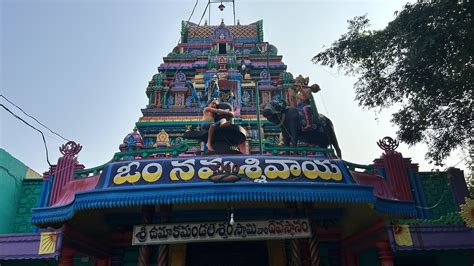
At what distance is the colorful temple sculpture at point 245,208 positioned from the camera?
8.26 m

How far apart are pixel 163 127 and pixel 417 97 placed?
12723 mm

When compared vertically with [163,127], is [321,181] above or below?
below

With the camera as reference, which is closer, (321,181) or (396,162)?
(321,181)

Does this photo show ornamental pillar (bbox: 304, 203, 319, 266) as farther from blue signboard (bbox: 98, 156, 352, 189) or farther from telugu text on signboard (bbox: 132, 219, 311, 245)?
blue signboard (bbox: 98, 156, 352, 189)

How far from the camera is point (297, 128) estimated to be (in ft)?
37.4

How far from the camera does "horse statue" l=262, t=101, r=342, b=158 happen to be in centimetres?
1141

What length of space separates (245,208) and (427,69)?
21.1 ft

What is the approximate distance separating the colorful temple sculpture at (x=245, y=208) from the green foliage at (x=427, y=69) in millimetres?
1196

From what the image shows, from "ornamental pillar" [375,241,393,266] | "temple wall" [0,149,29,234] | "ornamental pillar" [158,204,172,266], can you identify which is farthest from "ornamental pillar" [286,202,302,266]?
"temple wall" [0,149,29,234]

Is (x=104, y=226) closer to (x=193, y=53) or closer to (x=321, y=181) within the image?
(x=321, y=181)

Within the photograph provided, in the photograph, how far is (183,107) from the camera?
21.3 metres

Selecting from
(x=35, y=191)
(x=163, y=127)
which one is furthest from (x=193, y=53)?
(x=35, y=191)

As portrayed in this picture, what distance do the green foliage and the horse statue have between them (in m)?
1.54

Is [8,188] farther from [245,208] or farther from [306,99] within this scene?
[306,99]
